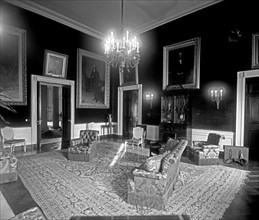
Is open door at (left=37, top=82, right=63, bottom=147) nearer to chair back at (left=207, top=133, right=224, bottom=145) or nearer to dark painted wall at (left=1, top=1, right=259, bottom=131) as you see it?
dark painted wall at (left=1, top=1, right=259, bottom=131)

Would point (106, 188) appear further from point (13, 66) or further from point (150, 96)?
point (13, 66)

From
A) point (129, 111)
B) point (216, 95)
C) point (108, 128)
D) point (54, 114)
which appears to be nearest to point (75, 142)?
point (108, 128)

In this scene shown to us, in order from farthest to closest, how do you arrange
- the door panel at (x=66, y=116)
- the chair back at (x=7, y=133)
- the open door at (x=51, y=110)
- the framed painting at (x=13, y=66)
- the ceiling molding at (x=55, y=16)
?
the open door at (x=51, y=110) < the door panel at (x=66, y=116) < the ceiling molding at (x=55, y=16) < the framed painting at (x=13, y=66) < the chair back at (x=7, y=133)

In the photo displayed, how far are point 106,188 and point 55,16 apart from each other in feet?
26.0

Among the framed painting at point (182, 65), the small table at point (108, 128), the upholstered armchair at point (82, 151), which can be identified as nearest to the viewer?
the upholstered armchair at point (82, 151)

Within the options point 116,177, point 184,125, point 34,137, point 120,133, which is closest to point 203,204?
point 116,177

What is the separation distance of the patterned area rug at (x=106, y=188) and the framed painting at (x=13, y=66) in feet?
8.83

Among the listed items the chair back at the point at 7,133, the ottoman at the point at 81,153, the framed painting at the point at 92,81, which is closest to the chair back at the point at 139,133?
the ottoman at the point at 81,153

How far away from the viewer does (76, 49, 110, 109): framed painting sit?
8.97 m

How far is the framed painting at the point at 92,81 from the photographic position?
353 inches

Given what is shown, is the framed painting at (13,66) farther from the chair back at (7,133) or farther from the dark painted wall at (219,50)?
the dark painted wall at (219,50)

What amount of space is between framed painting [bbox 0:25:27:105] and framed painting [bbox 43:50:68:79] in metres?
0.88

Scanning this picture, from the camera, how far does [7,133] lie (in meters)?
6.22

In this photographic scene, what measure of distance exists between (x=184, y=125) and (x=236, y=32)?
396 centimetres
